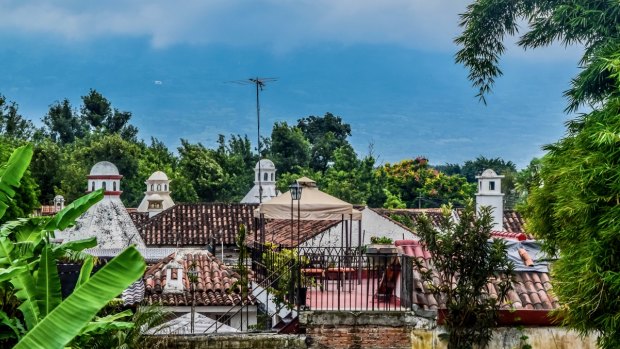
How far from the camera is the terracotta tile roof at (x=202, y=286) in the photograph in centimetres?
1780

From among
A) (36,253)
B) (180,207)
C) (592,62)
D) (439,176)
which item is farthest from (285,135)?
(36,253)

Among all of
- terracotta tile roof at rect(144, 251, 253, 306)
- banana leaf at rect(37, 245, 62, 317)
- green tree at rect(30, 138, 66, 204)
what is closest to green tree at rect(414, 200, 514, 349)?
banana leaf at rect(37, 245, 62, 317)

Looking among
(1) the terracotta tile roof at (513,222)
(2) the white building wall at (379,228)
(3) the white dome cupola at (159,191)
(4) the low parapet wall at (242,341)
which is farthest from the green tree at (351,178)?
(4) the low parapet wall at (242,341)

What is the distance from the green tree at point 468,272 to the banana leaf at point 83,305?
5.26 m

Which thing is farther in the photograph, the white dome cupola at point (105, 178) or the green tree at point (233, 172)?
the green tree at point (233, 172)

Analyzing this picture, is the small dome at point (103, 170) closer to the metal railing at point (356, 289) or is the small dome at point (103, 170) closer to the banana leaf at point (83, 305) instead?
the metal railing at point (356, 289)

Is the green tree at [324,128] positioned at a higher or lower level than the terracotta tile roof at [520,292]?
higher

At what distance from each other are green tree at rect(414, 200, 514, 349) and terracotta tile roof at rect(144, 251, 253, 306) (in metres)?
5.82

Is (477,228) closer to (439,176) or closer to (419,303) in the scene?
(419,303)

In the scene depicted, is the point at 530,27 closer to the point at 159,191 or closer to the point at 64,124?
the point at 159,191

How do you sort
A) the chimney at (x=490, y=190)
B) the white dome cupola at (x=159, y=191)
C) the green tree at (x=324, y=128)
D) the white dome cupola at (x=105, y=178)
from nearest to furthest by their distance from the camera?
the white dome cupola at (x=105, y=178) → the chimney at (x=490, y=190) → the white dome cupola at (x=159, y=191) → the green tree at (x=324, y=128)

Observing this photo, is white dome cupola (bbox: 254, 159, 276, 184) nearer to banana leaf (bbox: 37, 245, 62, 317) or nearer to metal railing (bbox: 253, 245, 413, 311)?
metal railing (bbox: 253, 245, 413, 311)

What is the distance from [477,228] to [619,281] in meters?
3.15

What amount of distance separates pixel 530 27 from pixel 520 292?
9.42 m
